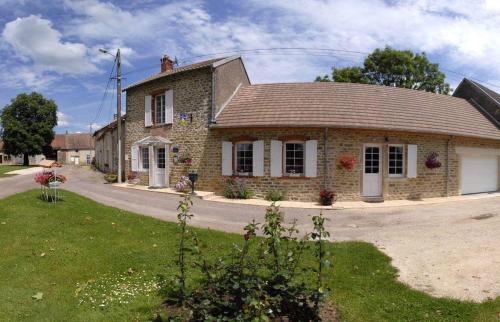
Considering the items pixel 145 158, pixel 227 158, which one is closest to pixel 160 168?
pixel 145 158

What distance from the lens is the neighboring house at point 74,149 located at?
55.6 meters

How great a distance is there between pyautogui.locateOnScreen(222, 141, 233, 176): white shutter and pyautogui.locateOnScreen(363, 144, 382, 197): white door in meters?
5.55

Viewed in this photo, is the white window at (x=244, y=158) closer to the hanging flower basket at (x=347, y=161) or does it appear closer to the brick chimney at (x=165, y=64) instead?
the hanging flower basket at (x=347, y=161)

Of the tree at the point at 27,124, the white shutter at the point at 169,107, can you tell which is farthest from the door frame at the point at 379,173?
the tree at the point at 27,124

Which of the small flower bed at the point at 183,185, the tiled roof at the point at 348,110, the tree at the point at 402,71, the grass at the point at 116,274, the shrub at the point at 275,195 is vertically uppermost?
the tree at the point at 402,71

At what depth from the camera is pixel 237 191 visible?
1435cm

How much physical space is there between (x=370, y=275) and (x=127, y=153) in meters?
17.2

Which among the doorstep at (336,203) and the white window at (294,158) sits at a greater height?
the white window at (294,158)

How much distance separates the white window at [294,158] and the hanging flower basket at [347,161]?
1.59 metres

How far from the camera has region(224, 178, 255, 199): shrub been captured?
14.3 m

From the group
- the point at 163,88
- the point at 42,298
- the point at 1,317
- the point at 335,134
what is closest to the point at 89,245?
the point at 42,298

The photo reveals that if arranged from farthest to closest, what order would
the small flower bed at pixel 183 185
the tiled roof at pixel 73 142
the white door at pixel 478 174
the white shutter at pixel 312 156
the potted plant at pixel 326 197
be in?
the tiled roof at pixel 73 142
the white door at pixel 478 174
the small flower bed at pixel 183 185
the white shutter at pixel 312 156
the potted plant at pixel 326 197

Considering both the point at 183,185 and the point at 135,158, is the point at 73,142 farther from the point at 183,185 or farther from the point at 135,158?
the point at 183,185

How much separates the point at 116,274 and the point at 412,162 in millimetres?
12866
